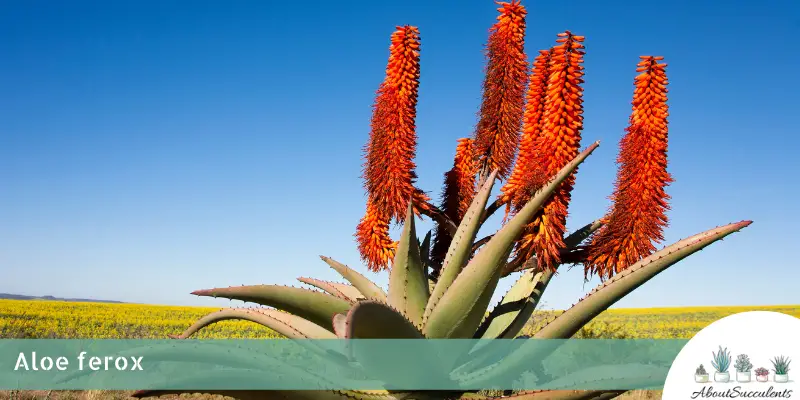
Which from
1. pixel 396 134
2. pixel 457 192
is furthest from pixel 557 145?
pixel 457 192

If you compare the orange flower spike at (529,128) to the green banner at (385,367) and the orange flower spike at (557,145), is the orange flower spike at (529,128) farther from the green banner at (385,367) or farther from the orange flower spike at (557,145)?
the green banner at (385,367)

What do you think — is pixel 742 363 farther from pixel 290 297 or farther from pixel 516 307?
pixel 290 297

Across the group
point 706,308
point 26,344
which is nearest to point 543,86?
point 26,344

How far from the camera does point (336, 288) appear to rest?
434cm

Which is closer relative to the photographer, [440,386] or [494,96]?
[440,386]

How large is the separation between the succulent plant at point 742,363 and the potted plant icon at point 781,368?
111 mm

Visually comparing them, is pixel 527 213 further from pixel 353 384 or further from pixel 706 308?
pixel 706 308

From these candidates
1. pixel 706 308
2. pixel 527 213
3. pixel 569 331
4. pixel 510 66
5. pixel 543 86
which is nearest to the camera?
pixel 527 213

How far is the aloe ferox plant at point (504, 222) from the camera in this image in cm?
323

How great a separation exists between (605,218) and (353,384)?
1.86m

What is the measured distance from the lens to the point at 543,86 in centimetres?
394

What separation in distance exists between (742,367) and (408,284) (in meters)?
1.72

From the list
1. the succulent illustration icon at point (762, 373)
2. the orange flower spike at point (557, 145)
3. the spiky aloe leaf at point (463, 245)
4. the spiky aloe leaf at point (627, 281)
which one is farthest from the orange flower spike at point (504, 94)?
the succulent illustration icon at point (762, 373)

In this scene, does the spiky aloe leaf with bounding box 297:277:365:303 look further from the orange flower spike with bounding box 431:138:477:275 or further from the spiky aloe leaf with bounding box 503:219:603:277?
the spiky aloe leaf with bounding box 503:219:603:277
